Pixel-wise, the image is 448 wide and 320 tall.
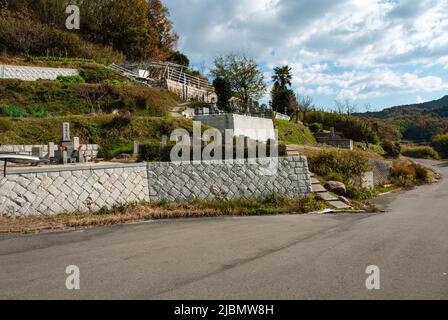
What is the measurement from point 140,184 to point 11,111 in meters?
14.0

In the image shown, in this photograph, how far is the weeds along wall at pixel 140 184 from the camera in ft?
33.7

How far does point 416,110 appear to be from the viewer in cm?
13662

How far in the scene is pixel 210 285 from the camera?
201 inches

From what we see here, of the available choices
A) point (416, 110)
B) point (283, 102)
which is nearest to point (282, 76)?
point (283, 102)

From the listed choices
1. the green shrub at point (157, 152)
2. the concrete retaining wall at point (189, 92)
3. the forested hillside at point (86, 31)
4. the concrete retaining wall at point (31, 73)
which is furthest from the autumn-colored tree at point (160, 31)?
the green shrub at point (157, 152)

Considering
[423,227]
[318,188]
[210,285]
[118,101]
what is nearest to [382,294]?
[210,285]

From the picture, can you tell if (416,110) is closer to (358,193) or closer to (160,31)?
(160,31)

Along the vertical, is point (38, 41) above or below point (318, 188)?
above

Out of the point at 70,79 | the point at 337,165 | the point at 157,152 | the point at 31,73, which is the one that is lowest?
the point at 337,165

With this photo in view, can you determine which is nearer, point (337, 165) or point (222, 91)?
point (337, 165)

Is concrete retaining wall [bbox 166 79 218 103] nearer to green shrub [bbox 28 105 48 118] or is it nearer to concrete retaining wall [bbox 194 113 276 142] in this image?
concrete retaining wall [bbox 194 113 276 142]

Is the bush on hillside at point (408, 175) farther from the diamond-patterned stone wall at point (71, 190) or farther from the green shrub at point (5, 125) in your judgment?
the green shrub at point (5, 125)
